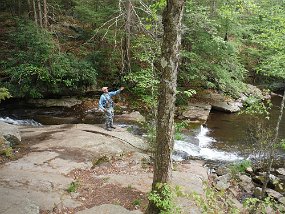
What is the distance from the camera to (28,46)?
17.0 metres

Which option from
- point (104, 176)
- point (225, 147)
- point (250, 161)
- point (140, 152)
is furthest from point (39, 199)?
point (225, 147)

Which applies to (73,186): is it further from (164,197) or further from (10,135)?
(10,135)

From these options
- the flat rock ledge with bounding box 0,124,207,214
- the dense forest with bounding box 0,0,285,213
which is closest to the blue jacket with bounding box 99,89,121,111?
the flat rock ledge with bounding box 0,124,207,214

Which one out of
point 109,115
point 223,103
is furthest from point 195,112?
point 109,115

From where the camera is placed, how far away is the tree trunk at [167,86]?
504cm

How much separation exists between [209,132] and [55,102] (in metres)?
9.02

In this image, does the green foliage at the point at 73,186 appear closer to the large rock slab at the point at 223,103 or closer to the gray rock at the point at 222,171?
the gray rock at the point at 222,171

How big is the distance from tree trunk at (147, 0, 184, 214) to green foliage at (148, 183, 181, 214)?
15 cm

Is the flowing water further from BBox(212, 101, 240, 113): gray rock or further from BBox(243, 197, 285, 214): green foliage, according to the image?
BBox(243, 197, 285, 214): green foliage

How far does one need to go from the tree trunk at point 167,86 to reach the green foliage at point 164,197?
146mm

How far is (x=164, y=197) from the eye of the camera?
19.3 feet

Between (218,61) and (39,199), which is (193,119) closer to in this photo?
(218,61)

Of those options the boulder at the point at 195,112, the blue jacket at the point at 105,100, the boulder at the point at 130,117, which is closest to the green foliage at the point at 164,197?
the blue jacket at the point at 105,100

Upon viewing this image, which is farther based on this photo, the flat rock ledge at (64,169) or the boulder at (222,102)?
the boulder at (222,102)
